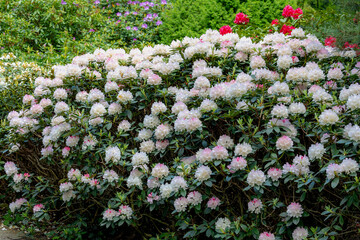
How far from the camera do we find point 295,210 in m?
2.28

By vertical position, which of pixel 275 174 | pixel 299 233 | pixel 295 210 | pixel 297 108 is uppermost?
pixel 297 108

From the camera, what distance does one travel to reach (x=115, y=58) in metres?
3.44

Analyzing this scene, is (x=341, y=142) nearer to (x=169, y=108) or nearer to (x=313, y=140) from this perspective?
(x=313, y=140)

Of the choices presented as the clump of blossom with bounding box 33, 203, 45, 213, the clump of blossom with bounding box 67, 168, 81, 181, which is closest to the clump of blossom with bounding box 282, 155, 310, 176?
the clump of blossom with bounding box 67, 168, 81, 181

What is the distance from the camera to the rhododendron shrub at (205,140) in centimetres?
234

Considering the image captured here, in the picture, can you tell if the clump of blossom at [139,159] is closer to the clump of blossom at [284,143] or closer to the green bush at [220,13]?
the clump of blossom at [284,143]

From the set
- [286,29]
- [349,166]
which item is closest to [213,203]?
[349,166]

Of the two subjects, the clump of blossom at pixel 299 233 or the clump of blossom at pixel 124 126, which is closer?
the clump of blossom at pixel 299 233

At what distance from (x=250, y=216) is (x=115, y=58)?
1.74 m

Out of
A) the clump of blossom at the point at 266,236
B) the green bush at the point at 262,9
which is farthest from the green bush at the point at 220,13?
the clump of blossom at the point at 266,236

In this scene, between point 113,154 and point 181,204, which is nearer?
point 181,204

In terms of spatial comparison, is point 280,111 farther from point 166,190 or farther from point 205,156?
point 166,190

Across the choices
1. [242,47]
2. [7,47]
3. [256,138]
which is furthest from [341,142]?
[7,47]

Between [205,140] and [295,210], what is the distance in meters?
0.77
